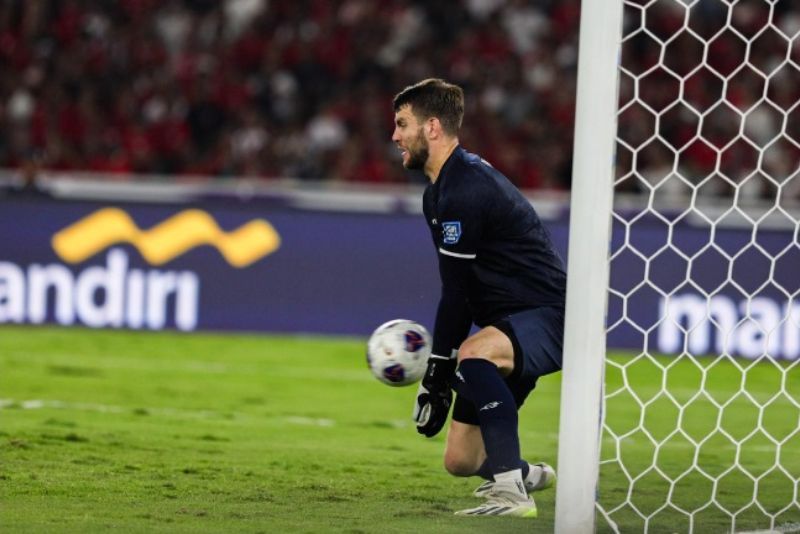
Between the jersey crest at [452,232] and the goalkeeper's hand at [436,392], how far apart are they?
1.57 feet

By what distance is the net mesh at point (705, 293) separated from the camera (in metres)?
5.98

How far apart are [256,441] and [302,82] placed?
942 centimetres

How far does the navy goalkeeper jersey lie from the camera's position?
5.47 metres

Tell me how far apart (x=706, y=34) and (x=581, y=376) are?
39.0 feet

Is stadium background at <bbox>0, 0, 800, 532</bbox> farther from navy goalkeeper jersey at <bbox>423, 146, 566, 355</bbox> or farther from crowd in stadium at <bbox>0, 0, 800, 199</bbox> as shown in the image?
navy goalkeeper jersey at <bbox>423, 146, 566, 355</bbox>

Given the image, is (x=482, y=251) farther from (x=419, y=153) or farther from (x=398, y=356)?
(x=398, y=356)

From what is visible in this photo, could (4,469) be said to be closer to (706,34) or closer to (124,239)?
(124,239)

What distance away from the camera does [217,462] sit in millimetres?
6711

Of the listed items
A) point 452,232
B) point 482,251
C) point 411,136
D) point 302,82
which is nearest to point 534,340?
point 482,251

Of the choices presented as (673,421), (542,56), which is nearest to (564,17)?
(542,56)

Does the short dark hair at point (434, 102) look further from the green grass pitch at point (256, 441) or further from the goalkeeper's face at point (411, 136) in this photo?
the green grass pitch at point (256, 441)

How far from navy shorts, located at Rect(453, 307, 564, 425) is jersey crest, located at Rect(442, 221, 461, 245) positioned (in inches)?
17.5

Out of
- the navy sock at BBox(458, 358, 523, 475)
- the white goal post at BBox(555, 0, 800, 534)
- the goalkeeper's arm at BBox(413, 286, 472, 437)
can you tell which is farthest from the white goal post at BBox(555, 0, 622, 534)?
the goalkeeper's arm at BBox(413, 286, 472, 437)

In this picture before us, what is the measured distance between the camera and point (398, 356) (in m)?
5.88
